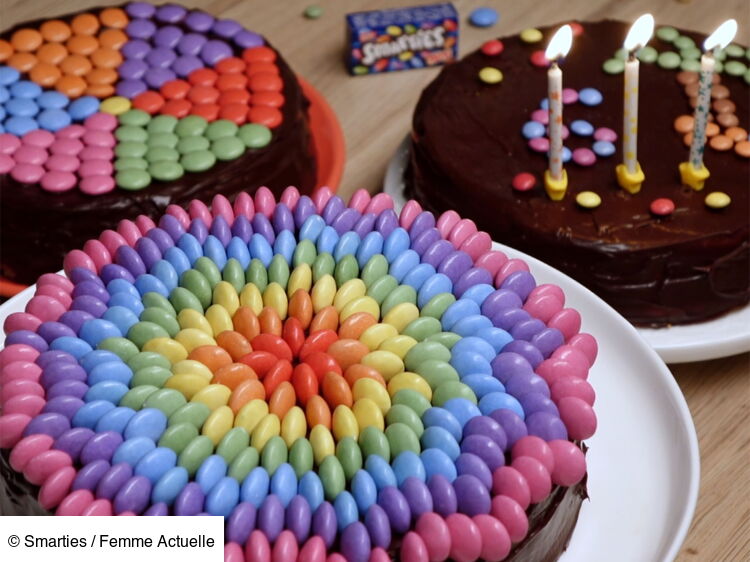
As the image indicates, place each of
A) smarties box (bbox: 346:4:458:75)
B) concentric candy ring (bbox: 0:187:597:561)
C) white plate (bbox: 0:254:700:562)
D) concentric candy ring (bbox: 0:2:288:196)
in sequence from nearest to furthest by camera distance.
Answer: concentric candy ring (bbox: 0:187:597:561), white plate (bbox: 0:254:700:562), concentric candy ring (bbox: 0:2:288:196), smarties box (bbox: 346:4:458:75)

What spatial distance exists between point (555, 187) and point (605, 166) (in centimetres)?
11

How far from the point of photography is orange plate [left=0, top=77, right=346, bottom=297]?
1889 mm

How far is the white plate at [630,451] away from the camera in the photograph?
1246 millimetres

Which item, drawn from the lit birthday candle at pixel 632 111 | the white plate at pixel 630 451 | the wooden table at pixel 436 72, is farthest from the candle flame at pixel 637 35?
the wooden table at pixel 436 72

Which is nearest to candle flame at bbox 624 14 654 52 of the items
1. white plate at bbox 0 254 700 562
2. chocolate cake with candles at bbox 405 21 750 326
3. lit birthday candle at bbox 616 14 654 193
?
lit birthday candle at bbox 616 14 654 193

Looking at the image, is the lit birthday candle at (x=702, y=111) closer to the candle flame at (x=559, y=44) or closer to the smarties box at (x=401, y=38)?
the candle flame at (x=559, y=44)

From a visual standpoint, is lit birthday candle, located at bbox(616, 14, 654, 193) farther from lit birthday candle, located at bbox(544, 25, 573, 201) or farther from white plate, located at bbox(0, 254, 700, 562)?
white plate, located at bbox(0, 254, 700, 562)

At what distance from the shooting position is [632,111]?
5.13 feet

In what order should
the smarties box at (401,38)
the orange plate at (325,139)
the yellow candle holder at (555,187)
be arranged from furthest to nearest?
the smarties box at (401,38)
the orange plate at (325,139)
the yellow candle holder at (555,187)

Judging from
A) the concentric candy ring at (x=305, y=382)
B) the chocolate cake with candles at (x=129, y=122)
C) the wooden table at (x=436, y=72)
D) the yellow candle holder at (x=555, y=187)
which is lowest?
the wooden table at (x=436, y=72)

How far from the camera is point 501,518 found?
1085mm

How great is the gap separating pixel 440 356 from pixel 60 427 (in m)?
0.37

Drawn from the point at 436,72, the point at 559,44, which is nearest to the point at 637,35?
the point at 559,44

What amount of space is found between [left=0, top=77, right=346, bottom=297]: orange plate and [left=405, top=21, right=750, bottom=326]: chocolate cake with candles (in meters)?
0.13
